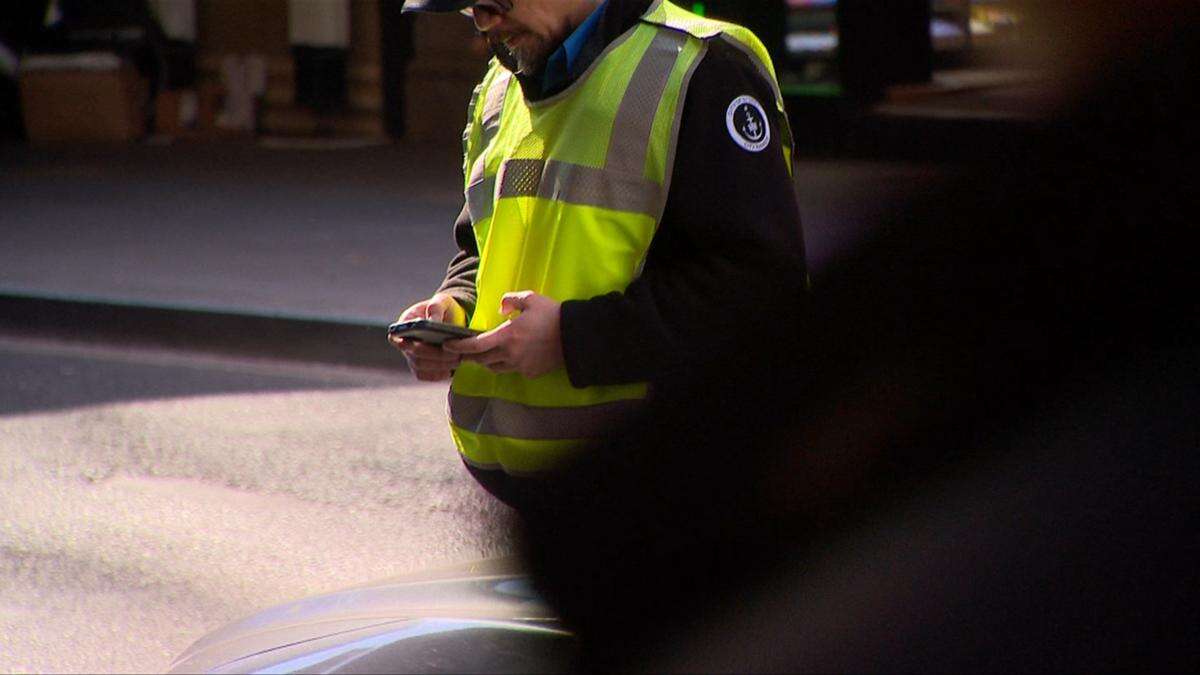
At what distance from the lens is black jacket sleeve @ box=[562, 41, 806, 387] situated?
2.09 meters

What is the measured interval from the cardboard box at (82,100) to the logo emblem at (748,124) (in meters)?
14.8

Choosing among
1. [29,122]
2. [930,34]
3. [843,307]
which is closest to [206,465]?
[843,307]

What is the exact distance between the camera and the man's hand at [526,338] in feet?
6.95

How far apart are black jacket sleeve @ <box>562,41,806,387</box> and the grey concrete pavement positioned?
131 centimetres

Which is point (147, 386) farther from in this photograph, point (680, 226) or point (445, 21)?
point (445, 21)

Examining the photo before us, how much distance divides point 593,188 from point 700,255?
159 mm

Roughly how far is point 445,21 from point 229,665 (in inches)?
555

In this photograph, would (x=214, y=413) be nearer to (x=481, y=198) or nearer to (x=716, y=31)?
(x=481, y=198)

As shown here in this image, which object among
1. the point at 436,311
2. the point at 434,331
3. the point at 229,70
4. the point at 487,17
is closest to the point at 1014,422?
the point at 434,331

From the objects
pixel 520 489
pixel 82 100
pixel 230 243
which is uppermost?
pixel 520 489

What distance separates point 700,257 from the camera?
2.15 metres

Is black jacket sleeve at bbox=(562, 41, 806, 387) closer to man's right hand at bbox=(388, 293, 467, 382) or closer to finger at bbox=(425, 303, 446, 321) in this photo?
man's right hand at bbox=(388, 293, 467, 382)

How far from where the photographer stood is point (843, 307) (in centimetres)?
140

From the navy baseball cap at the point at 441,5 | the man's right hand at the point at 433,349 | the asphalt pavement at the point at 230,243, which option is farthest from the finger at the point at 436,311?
the asphalt pavement at the point at 230,243
